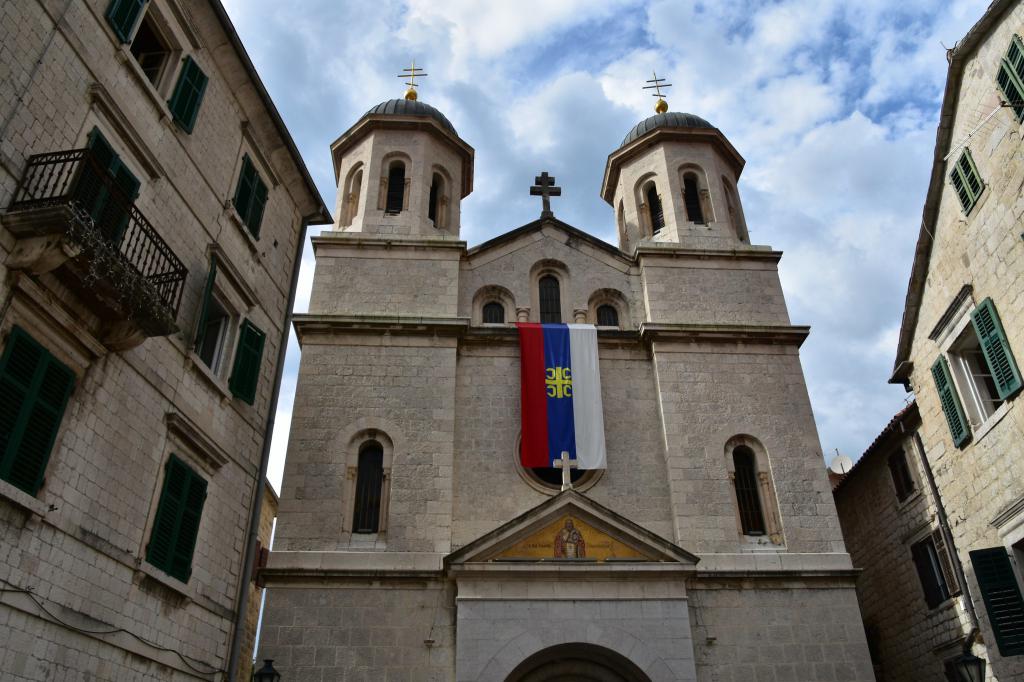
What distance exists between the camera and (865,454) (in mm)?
20641

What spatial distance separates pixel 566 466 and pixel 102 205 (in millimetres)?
9249

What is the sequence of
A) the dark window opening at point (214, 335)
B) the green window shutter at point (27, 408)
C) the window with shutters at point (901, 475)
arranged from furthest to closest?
the window with shutters at point (901, 475) < the dark window opening at point (214, 335) < the green window shutter at point (27, 408)

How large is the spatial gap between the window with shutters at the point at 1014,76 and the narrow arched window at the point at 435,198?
12578 millimetres

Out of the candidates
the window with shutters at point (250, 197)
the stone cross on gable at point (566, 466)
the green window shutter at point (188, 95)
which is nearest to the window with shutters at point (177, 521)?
the window with shutters at point (250, 197)

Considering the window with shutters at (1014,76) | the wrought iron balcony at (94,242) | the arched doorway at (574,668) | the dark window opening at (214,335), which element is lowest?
the arched doorway at (574,668)

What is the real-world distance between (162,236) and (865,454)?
17.2 meters

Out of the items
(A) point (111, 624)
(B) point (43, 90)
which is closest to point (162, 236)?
(B) point (43, 90)

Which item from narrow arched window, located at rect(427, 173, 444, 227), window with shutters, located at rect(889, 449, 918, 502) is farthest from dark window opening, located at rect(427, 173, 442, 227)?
window with shutters, located at rect(889, 449, 918, 502)

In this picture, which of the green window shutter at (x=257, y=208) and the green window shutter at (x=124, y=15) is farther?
the green window shutter at (x=257, y=208)

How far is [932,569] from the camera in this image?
18000 mm

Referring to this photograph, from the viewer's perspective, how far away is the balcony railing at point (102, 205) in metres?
8.64

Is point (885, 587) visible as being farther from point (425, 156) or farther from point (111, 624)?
point (111, 624)

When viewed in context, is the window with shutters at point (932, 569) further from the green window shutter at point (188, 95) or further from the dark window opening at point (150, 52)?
the dark window opening at point (150, 52)

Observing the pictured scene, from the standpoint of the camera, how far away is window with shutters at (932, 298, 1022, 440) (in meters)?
13.1
